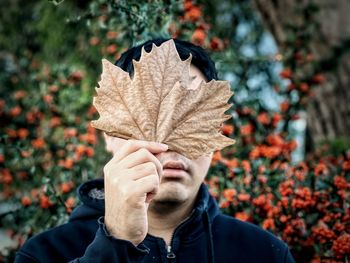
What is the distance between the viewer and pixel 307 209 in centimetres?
245

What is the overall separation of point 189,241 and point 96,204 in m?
0.43

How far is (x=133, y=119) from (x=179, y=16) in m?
1.97

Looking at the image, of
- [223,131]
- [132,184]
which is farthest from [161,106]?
[223,131]

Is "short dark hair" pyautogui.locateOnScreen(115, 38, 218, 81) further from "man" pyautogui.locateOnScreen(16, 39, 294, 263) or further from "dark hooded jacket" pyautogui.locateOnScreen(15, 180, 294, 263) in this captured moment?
"dark hooded jacket" pyautogui.locateOnScreen(15, 180, 294, 263)

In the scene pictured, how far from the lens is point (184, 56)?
6.72 feet

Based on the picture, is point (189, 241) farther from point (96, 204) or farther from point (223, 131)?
point (223, 131)

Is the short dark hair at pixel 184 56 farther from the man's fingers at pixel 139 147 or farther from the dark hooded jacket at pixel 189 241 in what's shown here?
the man's fingers at pixel 139 147

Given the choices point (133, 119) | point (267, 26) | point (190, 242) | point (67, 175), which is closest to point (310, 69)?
point (267, 26)

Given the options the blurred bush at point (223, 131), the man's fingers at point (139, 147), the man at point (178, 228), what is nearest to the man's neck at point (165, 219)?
the man at point (178, 228)

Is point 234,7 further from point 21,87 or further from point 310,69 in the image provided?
point 21,87

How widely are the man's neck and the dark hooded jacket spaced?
0.16 feet

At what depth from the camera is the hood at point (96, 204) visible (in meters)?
1.96

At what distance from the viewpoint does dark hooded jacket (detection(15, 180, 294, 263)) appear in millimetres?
1808

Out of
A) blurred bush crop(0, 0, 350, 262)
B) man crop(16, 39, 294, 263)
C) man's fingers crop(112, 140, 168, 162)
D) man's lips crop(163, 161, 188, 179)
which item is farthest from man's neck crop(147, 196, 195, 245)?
blurred bush crop(0, 0, 350, 262)
